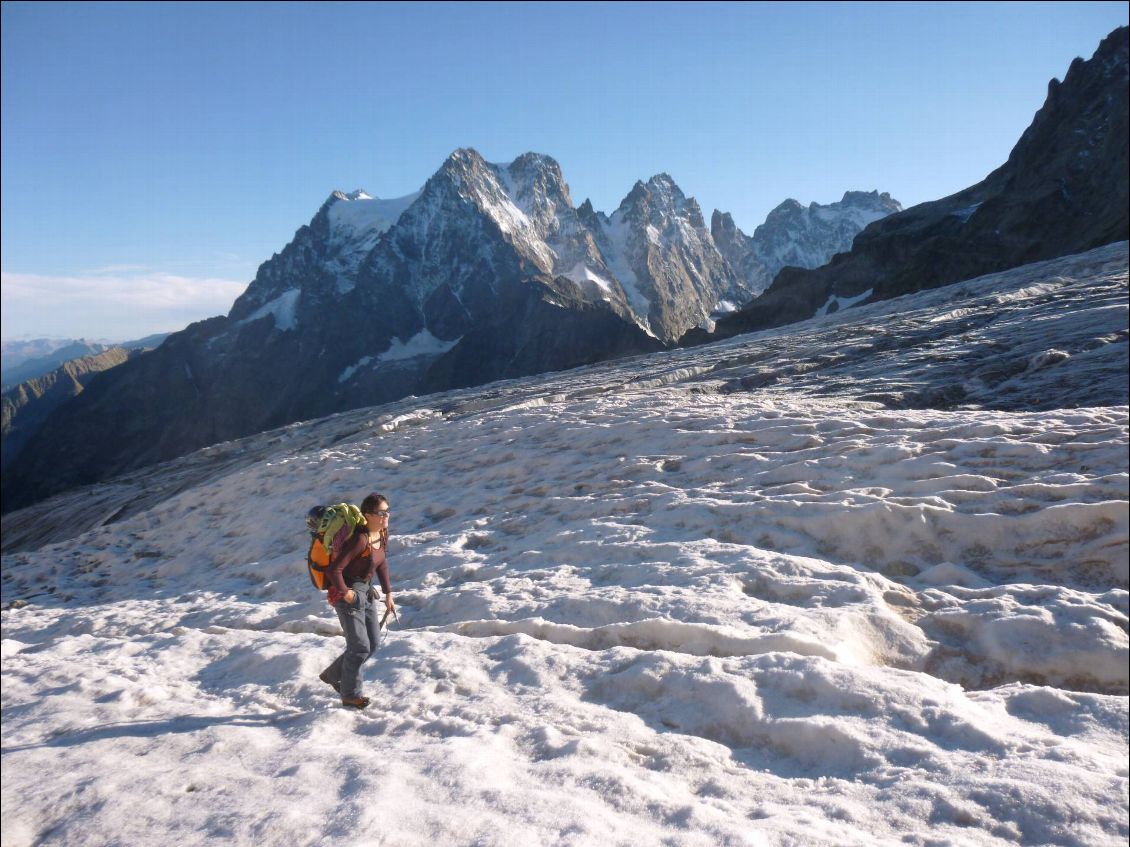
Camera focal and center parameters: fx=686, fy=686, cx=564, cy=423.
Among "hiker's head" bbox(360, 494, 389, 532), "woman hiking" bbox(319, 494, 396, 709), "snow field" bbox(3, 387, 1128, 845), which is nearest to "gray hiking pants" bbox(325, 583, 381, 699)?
"woman hiking" bbox(319, 494, 396, 709)

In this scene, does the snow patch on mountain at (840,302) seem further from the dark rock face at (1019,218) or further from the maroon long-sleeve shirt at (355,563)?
the maroon long-sleeve shirt at (355,563)

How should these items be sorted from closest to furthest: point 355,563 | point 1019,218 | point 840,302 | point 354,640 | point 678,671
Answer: point 678,671, point 354,640, point 355,563, point 1019,218, point 840,302

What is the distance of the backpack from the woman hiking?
6cm

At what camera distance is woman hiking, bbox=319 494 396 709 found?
21.5 feet

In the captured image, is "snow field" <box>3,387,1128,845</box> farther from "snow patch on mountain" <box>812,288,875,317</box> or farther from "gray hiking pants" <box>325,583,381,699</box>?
"snow patch on mountain" <box>812,288,875,317</box>

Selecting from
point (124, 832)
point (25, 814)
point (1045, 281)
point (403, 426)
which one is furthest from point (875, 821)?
point (1045, 281)

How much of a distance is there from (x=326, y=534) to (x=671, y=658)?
11.4 feet

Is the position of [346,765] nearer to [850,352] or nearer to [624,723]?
[624,723]

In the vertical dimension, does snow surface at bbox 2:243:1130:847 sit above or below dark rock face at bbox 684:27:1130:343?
below

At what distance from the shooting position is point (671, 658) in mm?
6395

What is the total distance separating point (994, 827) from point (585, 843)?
2.51 meters

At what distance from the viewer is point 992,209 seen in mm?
75000

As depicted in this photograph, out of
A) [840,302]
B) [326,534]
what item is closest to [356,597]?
[326,534]

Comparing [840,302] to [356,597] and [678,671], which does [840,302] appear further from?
[356,597]
